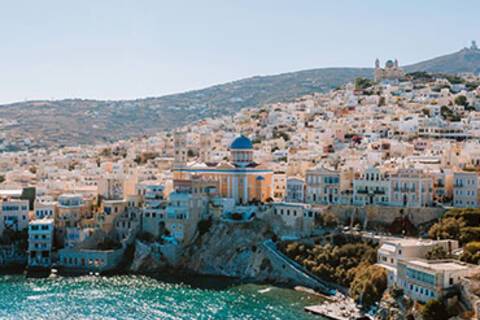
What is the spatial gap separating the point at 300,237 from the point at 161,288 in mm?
11425

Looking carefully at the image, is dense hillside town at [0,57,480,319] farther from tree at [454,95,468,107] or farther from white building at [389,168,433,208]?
tree at [454,95,468,107]

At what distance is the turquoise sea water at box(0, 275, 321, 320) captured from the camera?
43.7 meters

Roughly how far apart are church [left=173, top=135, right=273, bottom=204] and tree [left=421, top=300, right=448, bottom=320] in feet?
87.3

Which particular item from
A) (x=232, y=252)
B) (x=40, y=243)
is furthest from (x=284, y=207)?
(x=40, y=243)

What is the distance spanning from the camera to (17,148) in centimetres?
14325

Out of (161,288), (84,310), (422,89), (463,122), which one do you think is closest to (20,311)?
(84,310)

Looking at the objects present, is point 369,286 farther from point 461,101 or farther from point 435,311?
point 461,101

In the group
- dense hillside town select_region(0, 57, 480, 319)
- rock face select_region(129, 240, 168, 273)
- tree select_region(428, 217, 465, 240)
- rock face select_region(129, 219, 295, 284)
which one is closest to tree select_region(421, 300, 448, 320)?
dense hillside town select_region(0, 57, 480, 319)

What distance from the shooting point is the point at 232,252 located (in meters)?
56.0

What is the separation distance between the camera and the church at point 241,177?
6259 cm

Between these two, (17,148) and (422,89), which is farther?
(17,148)

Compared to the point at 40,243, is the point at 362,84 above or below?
above

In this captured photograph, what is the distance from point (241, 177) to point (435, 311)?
28222 millimetres

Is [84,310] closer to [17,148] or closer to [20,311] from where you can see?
[20,311]
